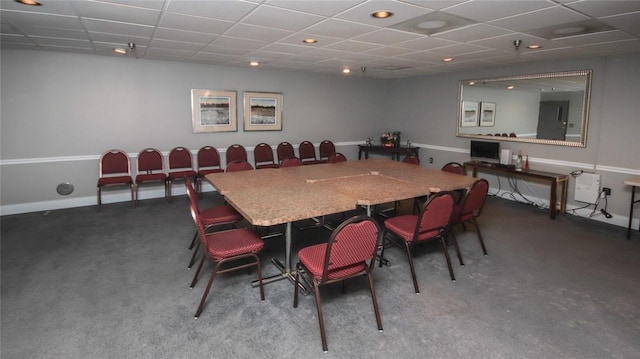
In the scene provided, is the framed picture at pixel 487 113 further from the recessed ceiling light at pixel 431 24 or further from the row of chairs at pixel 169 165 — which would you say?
the recessed ceiling light at pixel 431 24

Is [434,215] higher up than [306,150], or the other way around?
[306,150]

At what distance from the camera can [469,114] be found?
21.3 ft

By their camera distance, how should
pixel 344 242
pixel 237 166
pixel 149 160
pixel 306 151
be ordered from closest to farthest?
pixel 344 242 → pixel 237 166 → pixel 149 160 → pixel 306 151

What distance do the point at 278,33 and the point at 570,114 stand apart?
4.39 metres

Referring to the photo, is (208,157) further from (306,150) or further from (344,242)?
(344,242)

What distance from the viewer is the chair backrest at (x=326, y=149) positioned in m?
7.29

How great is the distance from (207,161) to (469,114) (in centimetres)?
486

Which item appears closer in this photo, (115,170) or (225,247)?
(225,247)

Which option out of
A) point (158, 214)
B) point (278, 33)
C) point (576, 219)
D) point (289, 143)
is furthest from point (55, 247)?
point (576, 219)

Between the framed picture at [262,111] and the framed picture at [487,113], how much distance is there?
3779 mm

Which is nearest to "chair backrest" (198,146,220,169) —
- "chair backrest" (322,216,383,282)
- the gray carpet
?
the gray carpet

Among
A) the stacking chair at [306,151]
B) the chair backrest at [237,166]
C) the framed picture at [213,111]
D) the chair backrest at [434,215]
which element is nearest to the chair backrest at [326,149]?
the stacking chair at [306,151]

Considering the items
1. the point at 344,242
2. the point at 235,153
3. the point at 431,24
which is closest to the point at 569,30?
the point at 431,24

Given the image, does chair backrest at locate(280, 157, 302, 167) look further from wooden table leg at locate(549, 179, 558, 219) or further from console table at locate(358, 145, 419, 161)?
wooden table leg at locate(549, 179, 558, 219)
